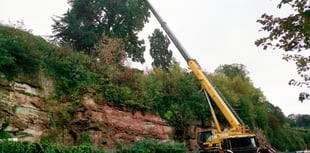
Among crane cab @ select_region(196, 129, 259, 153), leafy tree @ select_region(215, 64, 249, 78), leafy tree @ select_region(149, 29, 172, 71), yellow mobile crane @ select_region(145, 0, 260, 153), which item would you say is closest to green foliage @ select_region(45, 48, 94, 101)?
yellow mobile crane @ select_region(145, 0, 260, 153)

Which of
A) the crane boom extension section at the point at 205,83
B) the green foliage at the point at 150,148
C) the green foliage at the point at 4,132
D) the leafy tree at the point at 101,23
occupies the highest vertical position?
the leafy tree at the point at 101,23

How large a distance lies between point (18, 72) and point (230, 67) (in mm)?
43428

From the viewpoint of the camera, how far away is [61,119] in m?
18.4

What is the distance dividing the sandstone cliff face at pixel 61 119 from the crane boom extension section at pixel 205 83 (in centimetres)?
442

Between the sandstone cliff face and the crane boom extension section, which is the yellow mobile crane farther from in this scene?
the sandstone cliff face

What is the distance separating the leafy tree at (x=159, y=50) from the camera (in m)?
47.1

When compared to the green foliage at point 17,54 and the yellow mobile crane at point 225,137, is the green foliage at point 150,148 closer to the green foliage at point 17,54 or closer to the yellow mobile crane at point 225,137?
the yellow mobile crane at point 225,137

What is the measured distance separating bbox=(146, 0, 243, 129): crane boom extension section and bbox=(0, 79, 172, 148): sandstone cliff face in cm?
442

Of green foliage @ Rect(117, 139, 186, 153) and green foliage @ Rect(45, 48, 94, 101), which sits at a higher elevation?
green foliage @ Rect(45, 48, 94, 101)

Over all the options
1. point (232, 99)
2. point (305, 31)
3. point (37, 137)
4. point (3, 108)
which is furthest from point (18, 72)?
point (232, 99)

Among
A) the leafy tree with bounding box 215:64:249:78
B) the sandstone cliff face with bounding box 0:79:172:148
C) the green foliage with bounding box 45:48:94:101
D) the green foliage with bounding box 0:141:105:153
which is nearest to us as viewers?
the green foliage with bounding box 0:141:105:153

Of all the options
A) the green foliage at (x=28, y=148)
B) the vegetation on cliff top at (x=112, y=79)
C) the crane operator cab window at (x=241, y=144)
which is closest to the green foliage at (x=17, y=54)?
the vegetation on cliff top at (x=112, y=79)

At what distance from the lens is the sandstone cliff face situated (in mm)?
16109

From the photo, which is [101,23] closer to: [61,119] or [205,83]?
[205,83]
